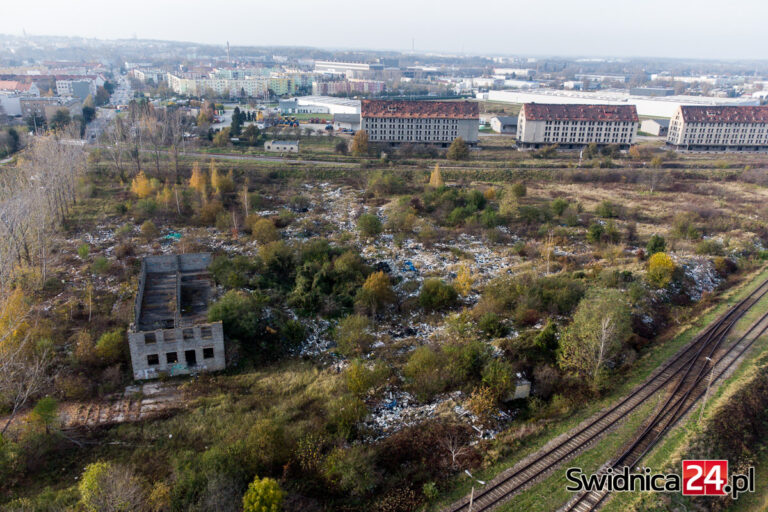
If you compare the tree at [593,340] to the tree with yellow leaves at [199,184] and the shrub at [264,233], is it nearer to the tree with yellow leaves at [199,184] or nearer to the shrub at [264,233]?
the shrub at [264,233]

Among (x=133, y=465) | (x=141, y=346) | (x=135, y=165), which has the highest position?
(x=135, y=165)

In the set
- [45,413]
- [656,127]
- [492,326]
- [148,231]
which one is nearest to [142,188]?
[148,231]

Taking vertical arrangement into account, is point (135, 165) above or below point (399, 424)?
above

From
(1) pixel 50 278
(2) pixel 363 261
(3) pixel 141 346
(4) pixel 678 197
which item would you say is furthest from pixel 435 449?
(4) pixel 678 197

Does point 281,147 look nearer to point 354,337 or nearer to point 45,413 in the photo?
point 354,337

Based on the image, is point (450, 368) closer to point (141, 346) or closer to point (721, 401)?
point (721, 401)

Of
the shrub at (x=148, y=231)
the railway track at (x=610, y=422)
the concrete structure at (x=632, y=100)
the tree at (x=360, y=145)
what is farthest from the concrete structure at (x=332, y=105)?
the railway track at (x=610, y=422)

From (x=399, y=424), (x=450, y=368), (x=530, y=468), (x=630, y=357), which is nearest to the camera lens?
(x=530, y=468)
